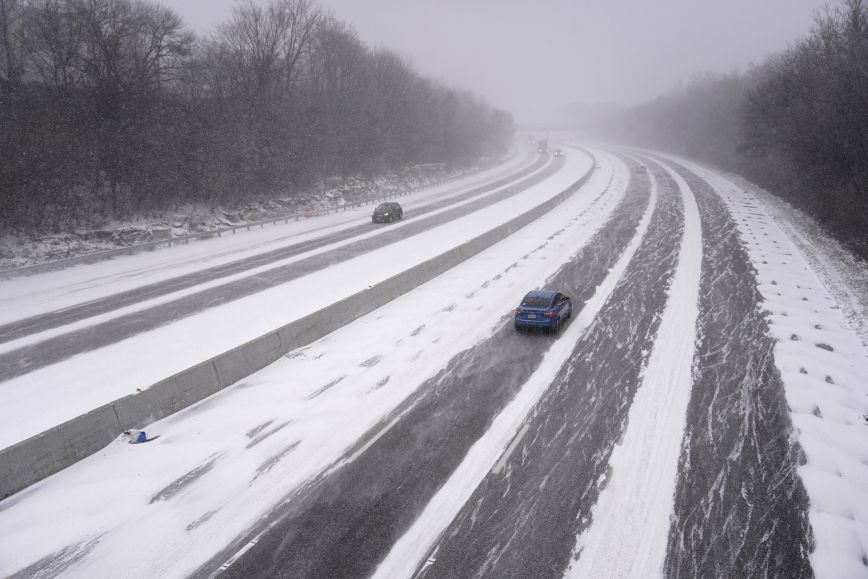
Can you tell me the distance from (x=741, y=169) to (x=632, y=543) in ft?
211

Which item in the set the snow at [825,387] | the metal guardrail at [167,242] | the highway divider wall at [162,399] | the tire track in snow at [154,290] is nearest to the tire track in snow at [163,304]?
the tire track in snow at [154,290]

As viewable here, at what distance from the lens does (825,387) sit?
39.2 ft

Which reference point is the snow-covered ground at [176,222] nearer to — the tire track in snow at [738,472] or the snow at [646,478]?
the snow at [646,478]

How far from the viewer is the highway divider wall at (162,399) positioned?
9.15 meters

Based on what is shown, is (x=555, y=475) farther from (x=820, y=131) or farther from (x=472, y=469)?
(x=820, y=131)

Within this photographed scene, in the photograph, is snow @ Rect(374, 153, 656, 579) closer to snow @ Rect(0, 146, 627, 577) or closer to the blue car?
the blue car

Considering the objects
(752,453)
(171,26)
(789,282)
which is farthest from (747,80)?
(752,453)

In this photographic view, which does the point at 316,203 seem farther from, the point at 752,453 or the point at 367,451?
the point at 752,453

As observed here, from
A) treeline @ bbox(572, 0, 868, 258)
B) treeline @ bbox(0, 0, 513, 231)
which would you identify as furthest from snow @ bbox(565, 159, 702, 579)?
treeline @ bbox(0, 0, 513, 231)

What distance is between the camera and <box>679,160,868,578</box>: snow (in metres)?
7.67

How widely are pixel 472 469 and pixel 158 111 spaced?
35347mm

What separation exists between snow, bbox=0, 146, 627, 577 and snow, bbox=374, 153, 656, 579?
8.26ft

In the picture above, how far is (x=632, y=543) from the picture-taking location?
24.7 feet

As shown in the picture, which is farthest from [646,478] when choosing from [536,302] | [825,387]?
[536,302]
